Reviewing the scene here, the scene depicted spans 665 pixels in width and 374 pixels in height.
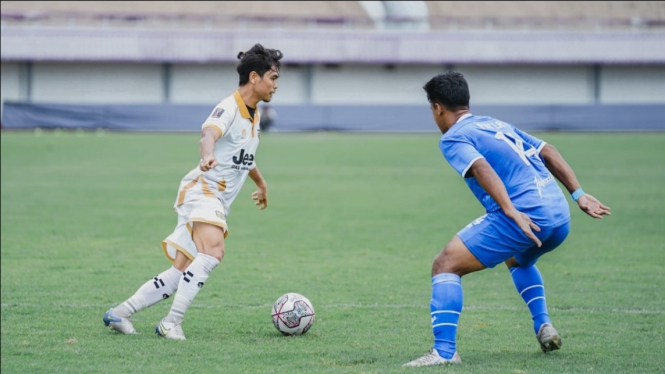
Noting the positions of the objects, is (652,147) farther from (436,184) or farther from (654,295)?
(654,295)

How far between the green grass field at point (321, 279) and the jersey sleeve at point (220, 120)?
1539 millimetres

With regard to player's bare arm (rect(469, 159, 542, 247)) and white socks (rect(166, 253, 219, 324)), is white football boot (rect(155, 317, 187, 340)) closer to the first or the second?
white socks (rect(166, 253, 219, 324))

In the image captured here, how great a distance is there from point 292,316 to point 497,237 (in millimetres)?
1829

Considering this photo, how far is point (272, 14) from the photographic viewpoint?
48.8 m

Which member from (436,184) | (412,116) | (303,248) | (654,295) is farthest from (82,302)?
(412,116)

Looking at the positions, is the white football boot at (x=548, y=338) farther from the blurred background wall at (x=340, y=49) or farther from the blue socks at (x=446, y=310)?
the blurred background wall at (x=340, y=49)

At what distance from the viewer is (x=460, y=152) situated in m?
5.55

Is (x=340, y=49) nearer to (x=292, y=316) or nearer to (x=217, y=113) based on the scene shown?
(x=217, y=113)

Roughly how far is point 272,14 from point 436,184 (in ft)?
101

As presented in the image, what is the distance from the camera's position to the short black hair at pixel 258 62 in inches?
265

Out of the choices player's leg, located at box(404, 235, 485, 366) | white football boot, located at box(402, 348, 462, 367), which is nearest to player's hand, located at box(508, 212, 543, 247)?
player's leg, located at box(404, 235, 485, 366)

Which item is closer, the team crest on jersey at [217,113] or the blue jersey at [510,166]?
the blue jersey at [510,166]

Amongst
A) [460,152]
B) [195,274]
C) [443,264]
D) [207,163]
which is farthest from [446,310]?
[195,274]

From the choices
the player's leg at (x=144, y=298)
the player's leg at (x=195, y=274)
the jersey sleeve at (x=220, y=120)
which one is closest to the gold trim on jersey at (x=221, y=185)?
the player's leg at (x=195, y=274)
